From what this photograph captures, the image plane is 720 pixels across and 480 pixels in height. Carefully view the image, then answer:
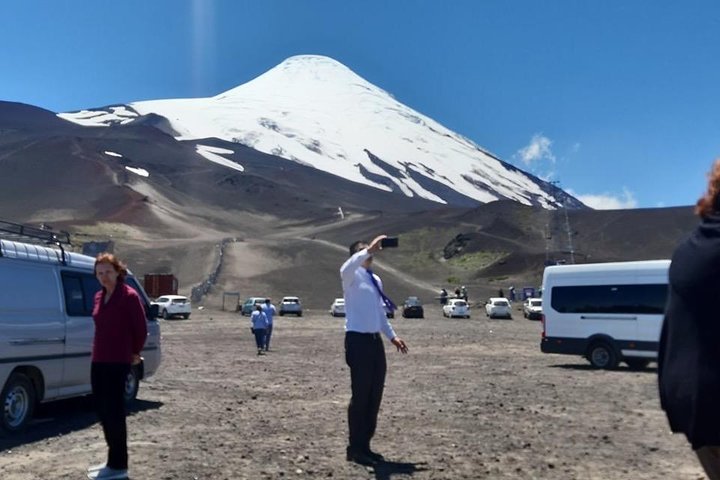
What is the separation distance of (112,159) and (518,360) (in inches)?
5636

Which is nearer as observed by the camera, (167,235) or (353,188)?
(167,235)

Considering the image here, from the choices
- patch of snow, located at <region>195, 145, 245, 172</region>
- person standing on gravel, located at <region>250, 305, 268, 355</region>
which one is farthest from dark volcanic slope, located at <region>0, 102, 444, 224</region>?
person standing on gravel, located at <region>250, 305, 268, 355</region>

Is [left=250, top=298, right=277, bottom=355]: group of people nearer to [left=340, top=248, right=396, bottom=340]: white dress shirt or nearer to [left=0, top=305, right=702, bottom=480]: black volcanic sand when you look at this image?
[left=0, top=305, right=702, bottom=480]: black volcanic sand

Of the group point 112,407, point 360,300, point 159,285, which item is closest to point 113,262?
point 112,407

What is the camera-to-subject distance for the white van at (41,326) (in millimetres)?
9562

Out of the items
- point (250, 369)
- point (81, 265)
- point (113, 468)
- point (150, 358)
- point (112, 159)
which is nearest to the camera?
point (113, 468)

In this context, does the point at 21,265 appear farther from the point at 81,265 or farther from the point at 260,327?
the point at 260,327

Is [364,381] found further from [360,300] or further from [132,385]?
[132,385]

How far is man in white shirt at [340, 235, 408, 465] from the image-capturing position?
8055 millimetres

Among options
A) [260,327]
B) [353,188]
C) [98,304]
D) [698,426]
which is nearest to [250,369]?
[260,327]

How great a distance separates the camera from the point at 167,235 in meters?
111

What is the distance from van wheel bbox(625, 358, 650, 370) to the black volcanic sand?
920mm

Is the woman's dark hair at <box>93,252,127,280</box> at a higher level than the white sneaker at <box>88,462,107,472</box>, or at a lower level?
higher

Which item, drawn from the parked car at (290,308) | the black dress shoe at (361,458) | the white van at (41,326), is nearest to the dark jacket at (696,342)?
the black dress shoe at (361,458)
